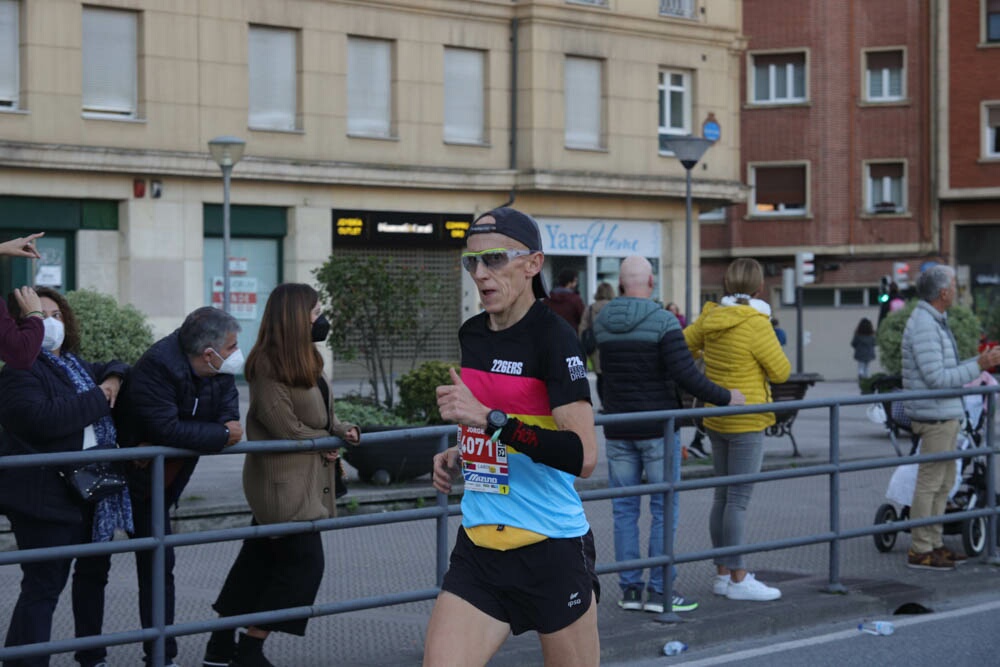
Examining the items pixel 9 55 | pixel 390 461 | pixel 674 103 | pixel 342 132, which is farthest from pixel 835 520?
pixel 674 103

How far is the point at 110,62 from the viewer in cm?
2820

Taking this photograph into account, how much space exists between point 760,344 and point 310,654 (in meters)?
3.15

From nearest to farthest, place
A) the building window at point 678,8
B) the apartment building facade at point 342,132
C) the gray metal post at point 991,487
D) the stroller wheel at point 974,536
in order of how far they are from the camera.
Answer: the gray metal post at point 991,487 → the stroller wheel at point 974,536 → the apartment building facade at point 342,132 → the building window at point 678,8

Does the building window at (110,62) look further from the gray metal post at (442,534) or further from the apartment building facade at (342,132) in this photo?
the gray metal post at (442,534)

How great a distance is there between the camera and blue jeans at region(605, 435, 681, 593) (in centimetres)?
854

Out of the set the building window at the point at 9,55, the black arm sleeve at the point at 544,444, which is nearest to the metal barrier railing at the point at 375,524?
the black arm sleeve at the point at 544,444

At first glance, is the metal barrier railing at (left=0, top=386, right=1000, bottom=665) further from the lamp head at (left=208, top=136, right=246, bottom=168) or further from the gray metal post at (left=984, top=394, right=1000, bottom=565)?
the lamp head at (left=208, top=136, right=246, bottom=168)

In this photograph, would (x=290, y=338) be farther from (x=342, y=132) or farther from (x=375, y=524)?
(x=342, y=132)

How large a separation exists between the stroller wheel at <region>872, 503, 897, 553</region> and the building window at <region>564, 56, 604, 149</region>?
23.6 metres

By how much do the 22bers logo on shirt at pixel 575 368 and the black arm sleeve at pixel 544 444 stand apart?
7.2 inches

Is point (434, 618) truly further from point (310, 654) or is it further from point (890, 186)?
point (890, 186)

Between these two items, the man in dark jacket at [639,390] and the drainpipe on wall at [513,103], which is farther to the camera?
the drainpipe on wall at [513,103]

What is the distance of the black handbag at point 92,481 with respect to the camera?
6.32m

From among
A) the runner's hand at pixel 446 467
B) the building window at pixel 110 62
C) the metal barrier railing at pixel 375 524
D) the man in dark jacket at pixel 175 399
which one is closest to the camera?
the runner's hand at pixel 446 467
